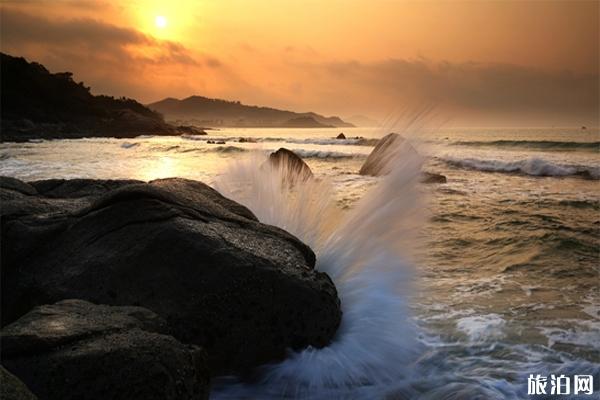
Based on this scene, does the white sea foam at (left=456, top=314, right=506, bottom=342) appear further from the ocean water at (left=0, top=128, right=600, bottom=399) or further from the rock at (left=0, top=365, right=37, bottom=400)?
the rock at (left=0, top=365, right=37, bottom=400)

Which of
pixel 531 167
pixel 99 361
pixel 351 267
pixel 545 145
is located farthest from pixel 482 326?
pixel 545 145

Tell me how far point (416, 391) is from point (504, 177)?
55.9 ft

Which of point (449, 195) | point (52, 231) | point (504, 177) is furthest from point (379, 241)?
point (504, 177)

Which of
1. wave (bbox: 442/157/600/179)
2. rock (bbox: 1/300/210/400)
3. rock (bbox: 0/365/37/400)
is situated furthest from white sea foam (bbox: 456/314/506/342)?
wave (bbox: 442/157/600/179)

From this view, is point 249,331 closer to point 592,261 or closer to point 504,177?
point 592,261

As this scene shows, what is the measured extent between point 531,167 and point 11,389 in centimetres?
2276

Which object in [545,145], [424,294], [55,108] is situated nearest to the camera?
[424,294]

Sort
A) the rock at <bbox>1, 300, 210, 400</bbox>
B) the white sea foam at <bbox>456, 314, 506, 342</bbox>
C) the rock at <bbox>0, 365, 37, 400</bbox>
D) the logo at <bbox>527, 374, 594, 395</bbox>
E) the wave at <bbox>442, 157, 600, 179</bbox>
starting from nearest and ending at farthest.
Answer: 1. the rock at <bbox>0, 365, 37, 400</bbox>
2. the rock at <bbox>1, 300, 210, 400</bbox>
3. the logo at <bbox>527, 374, 594, 395</bbox>
4. the white sea foam at <bbox>456, 314, 506, 342</bbox>
5. the wave at <bbox>442, 157, 600, 179</bbox>

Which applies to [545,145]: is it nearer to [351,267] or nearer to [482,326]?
[482,326]

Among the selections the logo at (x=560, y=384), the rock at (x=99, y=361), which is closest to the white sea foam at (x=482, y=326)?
the logo at (x=560, y=384)

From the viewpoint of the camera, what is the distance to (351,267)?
16.3 ft

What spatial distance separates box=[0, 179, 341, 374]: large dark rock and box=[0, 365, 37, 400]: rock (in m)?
1.68

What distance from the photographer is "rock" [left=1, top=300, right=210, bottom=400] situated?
2.27m

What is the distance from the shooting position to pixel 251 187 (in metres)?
6.88
